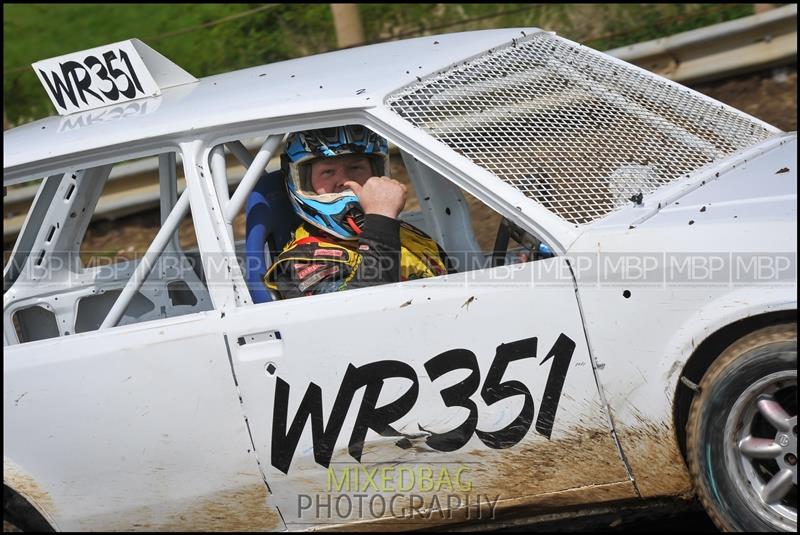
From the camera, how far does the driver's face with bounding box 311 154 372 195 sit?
12.0 ft

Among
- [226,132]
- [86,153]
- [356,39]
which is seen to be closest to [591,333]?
[226,132]

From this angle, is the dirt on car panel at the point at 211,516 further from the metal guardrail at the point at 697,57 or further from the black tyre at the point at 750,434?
the metal guardrail at the point at 697,57

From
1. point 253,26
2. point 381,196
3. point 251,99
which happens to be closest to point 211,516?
point 381,196

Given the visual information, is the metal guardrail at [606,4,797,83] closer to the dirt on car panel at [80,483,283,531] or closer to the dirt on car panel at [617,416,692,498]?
the dirt on car panel at [617,416,692,498]

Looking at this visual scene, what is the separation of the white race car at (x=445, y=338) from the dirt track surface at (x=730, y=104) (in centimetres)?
316

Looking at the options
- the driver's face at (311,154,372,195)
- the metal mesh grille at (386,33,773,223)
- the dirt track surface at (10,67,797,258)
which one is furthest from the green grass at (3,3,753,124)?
the driver's face at (311,154,372,195)

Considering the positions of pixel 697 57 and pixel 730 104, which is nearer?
pixel 730 104

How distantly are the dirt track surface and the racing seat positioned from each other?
2.95 m

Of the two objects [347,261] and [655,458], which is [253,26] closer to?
[347,261]

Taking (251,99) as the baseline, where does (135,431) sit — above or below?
below

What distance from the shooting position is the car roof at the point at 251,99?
11.4 ft

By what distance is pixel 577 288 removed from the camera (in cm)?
310

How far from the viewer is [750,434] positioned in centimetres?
299

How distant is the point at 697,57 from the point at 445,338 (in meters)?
4.99
